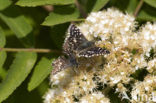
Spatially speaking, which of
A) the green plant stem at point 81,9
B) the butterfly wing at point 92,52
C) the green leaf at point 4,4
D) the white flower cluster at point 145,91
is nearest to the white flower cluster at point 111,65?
the white flower cluster at point 145,91

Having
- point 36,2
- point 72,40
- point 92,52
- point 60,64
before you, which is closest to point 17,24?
point 36,2

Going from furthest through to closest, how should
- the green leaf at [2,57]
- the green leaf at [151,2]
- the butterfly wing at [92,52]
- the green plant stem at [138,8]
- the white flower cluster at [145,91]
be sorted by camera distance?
the green plant stem at [138,8]
the green leaf at [151,2]
the green leaf at [2,57]
the white flower cluster at [145,91]
the butterfly wing at [92,52]

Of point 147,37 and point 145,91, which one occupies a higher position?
point 147,37

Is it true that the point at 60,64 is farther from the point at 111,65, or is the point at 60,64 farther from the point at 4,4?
the point at 4,4

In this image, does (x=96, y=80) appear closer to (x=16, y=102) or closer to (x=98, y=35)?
(x=98, y=35)

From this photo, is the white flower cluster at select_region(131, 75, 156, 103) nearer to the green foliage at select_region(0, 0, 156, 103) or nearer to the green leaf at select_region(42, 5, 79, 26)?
the green foliage at select_region(0, 0, 156, 103)

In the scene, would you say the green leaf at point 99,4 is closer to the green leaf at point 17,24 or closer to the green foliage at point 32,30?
the green foliage at point 32,30

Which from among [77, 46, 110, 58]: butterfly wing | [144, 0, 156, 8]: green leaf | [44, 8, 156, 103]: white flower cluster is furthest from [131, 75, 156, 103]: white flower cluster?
[144, 0, 156, 8]: green leaf
